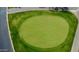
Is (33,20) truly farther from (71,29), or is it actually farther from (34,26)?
(71,29)

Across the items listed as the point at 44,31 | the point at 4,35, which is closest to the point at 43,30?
the point at 44,31

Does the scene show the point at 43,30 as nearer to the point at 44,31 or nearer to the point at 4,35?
the point at 44,31
